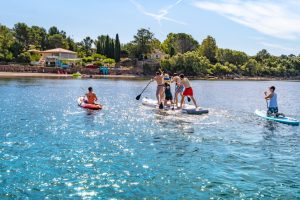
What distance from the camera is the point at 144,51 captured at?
138375 mm

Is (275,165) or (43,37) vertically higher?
(43,37)

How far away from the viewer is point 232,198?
32.3 ft

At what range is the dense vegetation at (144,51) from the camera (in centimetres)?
11488

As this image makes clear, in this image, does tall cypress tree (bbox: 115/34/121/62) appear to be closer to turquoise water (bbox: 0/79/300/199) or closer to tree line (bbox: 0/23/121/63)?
tree line (bbox: 0/23/121/63)

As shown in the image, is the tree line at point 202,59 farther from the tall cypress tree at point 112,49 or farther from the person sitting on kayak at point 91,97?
the person sitting on kayak at point 91,97

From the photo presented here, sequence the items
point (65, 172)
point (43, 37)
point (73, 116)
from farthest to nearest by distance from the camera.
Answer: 1. point (43, 37)
2. point (73, 116)
3. point (65, 172)

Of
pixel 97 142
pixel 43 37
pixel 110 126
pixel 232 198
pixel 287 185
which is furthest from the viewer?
pixel 43 37

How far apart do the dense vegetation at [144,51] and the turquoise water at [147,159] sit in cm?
8941

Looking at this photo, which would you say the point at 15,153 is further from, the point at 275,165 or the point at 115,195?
the point at 275,165

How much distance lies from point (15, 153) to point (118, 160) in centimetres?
407

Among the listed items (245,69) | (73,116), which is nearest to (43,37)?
(245,69)

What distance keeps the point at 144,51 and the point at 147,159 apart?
126589mm

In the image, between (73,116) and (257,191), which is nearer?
(257,191)

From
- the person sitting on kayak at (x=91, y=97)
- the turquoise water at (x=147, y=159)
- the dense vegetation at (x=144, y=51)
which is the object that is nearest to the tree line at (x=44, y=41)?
the dense vegetation at (x=144, y=51)
